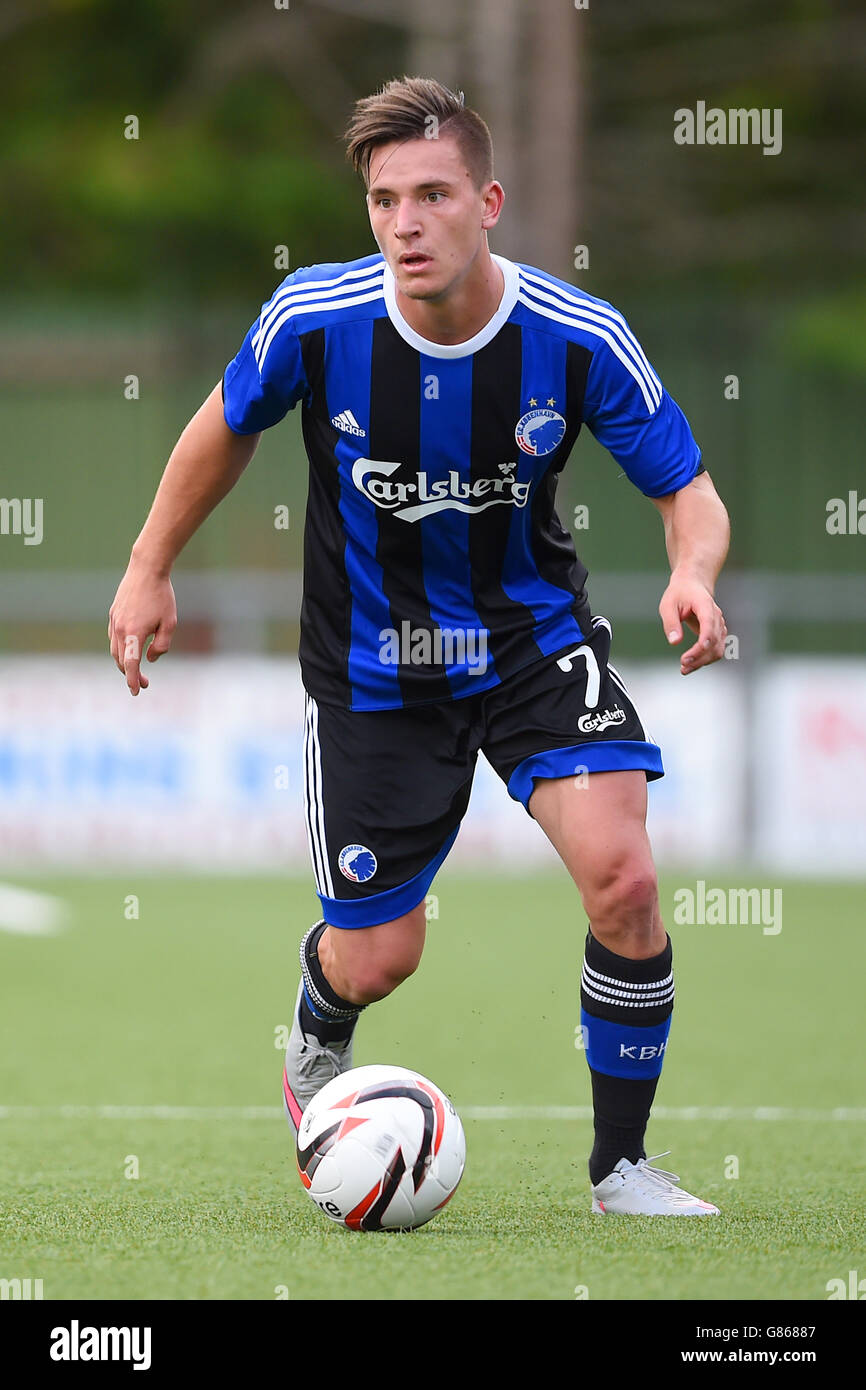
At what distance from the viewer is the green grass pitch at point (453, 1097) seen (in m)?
3.84

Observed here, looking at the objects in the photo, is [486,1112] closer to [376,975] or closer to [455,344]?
[376,975]

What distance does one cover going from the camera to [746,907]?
12.4 metres

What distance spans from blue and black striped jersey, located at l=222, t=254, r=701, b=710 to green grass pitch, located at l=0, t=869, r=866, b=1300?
1223 millimetres

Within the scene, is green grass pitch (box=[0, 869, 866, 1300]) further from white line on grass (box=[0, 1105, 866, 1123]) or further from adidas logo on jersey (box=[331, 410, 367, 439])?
adidas logo on jersey (box=[331, 410, 367, 439])

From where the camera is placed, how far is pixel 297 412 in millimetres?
18156

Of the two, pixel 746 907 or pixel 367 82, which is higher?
pixel 367 82

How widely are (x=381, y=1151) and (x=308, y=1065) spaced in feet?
2.98

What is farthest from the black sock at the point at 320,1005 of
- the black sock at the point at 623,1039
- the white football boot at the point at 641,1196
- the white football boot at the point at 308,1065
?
the white football boot at the point at 641,1196

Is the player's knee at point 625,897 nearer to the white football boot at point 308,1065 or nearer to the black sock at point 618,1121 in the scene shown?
the black sock at point 618,1121

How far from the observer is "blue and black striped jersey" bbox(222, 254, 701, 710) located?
14.9ft

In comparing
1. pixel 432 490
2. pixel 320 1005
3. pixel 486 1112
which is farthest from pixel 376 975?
pixel 486 1112
